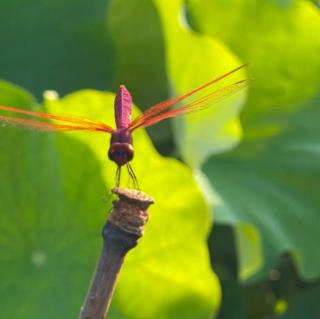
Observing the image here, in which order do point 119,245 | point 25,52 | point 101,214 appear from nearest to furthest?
1. point 119,245
2. point 101,214
3. point 25,52

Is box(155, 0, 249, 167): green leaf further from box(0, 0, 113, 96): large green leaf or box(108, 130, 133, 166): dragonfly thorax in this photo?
box(108, 130, 133, 166): dragonfly thorax

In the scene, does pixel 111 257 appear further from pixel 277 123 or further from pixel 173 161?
pixel 277 123

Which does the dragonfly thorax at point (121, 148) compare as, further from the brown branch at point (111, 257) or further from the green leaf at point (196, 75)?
the green leaf at point (196, 75)

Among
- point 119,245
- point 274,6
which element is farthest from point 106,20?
point 119,245

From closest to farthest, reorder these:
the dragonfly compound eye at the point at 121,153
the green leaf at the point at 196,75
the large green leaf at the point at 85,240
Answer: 1. the dragonfly compound eye at the point at 121,153
2. the large green leaf at the point at 85,240
3. the green leaf at the point at 196,75

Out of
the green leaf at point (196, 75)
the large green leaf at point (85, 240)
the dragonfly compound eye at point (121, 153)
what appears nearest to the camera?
the dragonfly compound eye at point (121, 153)

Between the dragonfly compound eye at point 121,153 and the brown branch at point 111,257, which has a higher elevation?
the dragonfly compound eye at point 121,153

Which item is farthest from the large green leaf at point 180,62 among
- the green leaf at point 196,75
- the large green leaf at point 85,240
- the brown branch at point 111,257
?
the brown branch at point 111,257

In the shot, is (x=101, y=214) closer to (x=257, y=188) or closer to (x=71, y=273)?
(x=71, y=273)
